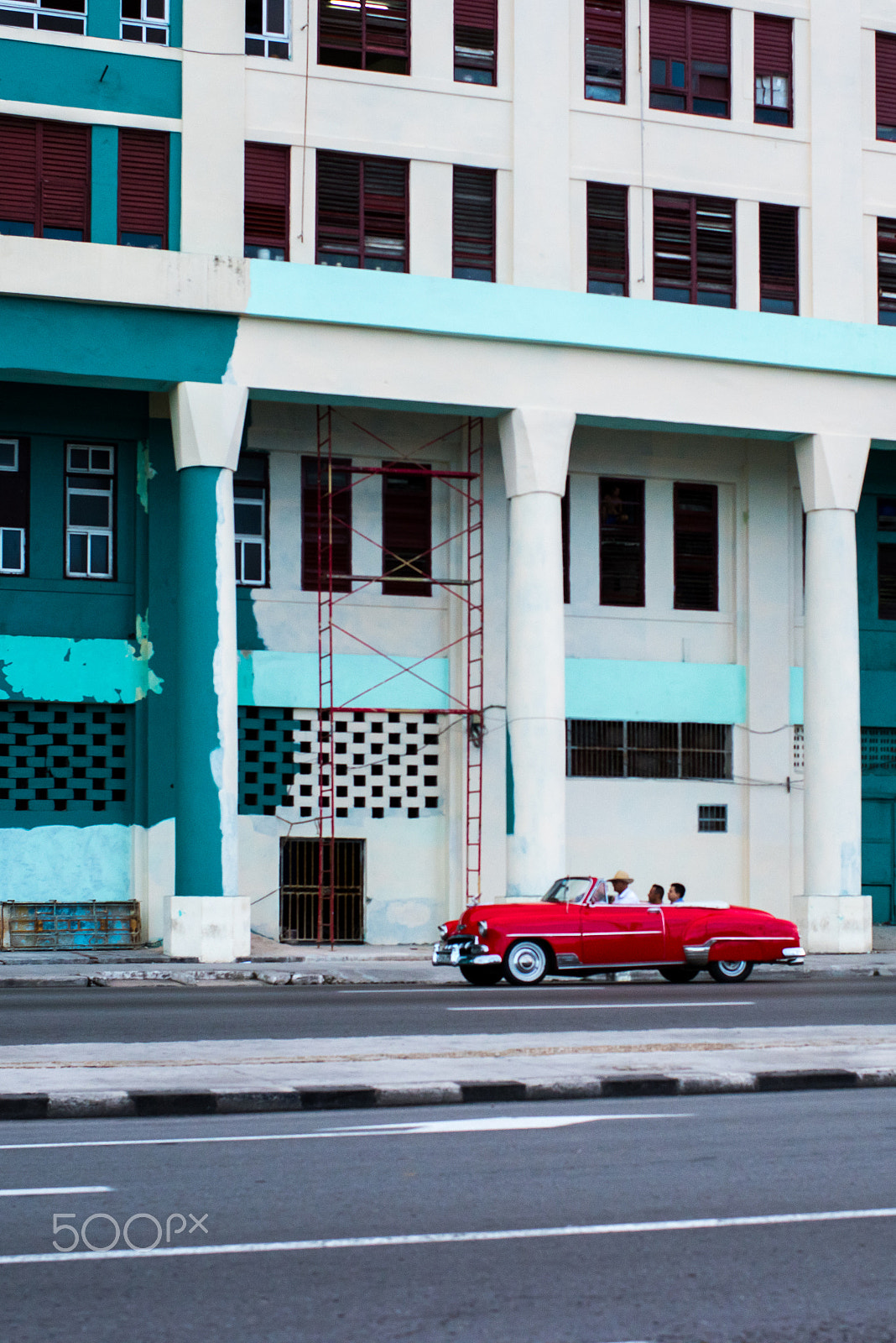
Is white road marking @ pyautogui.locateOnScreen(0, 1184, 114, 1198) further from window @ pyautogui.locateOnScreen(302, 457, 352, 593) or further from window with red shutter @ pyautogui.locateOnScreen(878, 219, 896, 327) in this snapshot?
window with red shutter @ pyautogui.locateOnScreen(878, 219, 896, 327)

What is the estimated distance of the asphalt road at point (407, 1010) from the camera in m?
14.5

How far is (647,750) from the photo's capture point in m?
31.0

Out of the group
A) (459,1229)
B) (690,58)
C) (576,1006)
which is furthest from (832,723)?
(459,1229)

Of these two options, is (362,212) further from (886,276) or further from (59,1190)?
(59,1190)

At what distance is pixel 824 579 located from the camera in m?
29.2

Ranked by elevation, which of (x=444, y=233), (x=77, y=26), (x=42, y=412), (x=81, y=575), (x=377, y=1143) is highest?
(x=77, y=26)

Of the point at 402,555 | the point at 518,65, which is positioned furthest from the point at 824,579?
the point at 518,65

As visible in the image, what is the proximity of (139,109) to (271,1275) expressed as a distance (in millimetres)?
23664

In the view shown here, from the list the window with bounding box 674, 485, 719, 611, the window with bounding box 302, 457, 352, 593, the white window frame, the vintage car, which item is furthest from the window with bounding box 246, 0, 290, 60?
the vintage car

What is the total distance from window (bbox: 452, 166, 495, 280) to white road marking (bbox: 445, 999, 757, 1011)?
14.4 m

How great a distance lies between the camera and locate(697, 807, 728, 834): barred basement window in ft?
102

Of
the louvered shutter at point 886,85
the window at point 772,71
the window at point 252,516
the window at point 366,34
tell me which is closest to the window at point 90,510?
the window at point 252,516

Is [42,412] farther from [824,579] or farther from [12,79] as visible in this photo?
[824,579]

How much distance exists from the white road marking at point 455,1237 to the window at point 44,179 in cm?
2207
